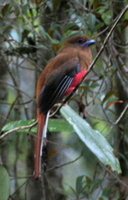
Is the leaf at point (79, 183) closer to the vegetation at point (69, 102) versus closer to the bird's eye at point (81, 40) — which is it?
the vegetation at point (69, 102)

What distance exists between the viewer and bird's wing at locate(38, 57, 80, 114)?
223 centimetres

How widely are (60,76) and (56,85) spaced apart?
0.27 ft

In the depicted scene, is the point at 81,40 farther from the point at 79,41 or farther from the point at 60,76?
the point at 60,76

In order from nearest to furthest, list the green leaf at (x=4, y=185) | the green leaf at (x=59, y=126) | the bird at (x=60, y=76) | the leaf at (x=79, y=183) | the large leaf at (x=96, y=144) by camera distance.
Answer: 1. the large leaf at (x=96, y=144)
2. the green leaf at (x=4, y=185)
3. the green leaf at (x=59, y=126)
4. the bird at (x=60, y=76)
5. the leaf at (x=79, y=183)

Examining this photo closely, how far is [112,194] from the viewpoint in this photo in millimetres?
2795

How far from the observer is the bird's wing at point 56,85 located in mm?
2229

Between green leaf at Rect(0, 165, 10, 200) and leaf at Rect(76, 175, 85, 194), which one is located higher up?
green leaf at Rect(0, 165, 10, 200)

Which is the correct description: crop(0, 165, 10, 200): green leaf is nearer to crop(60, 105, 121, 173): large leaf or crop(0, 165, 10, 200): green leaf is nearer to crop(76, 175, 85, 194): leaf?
crop(60, 105, 121, 173): large leaf

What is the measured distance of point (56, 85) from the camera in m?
2.37

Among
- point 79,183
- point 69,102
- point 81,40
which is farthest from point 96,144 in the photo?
point 81,40

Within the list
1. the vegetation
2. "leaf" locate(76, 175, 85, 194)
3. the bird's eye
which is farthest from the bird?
"leaf" locate(76, 175, 85, 194)

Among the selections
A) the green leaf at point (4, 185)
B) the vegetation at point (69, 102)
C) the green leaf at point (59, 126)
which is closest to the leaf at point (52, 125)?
the green leaf at point (59, 126)

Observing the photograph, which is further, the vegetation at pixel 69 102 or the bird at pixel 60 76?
the vegetation at pixel 69 102

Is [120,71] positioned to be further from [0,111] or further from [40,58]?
[0,111]
